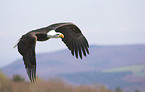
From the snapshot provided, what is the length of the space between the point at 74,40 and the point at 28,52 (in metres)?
3.36

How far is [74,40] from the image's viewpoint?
12.9 meters

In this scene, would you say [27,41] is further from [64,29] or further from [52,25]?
[64,29]

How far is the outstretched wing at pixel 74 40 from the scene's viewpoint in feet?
42.2

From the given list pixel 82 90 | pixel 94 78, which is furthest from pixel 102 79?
pixel 82 90

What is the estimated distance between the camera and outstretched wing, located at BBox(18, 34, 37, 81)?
9.75 meters

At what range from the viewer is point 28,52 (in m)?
9.84

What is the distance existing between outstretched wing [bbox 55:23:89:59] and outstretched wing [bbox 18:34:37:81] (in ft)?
10.1

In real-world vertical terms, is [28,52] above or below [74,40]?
above

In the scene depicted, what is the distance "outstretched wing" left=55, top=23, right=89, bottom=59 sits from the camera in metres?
12.9

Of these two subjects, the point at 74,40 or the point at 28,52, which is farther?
the point at 74,40

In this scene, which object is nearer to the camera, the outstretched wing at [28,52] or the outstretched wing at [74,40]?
the outstretched wing at [28,52]

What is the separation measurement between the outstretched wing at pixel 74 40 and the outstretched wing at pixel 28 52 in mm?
3093

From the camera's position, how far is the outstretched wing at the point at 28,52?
9.75m

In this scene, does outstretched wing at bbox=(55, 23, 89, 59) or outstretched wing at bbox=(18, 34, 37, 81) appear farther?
outstretched wing at bbox=(55, 23, 89, 59)
